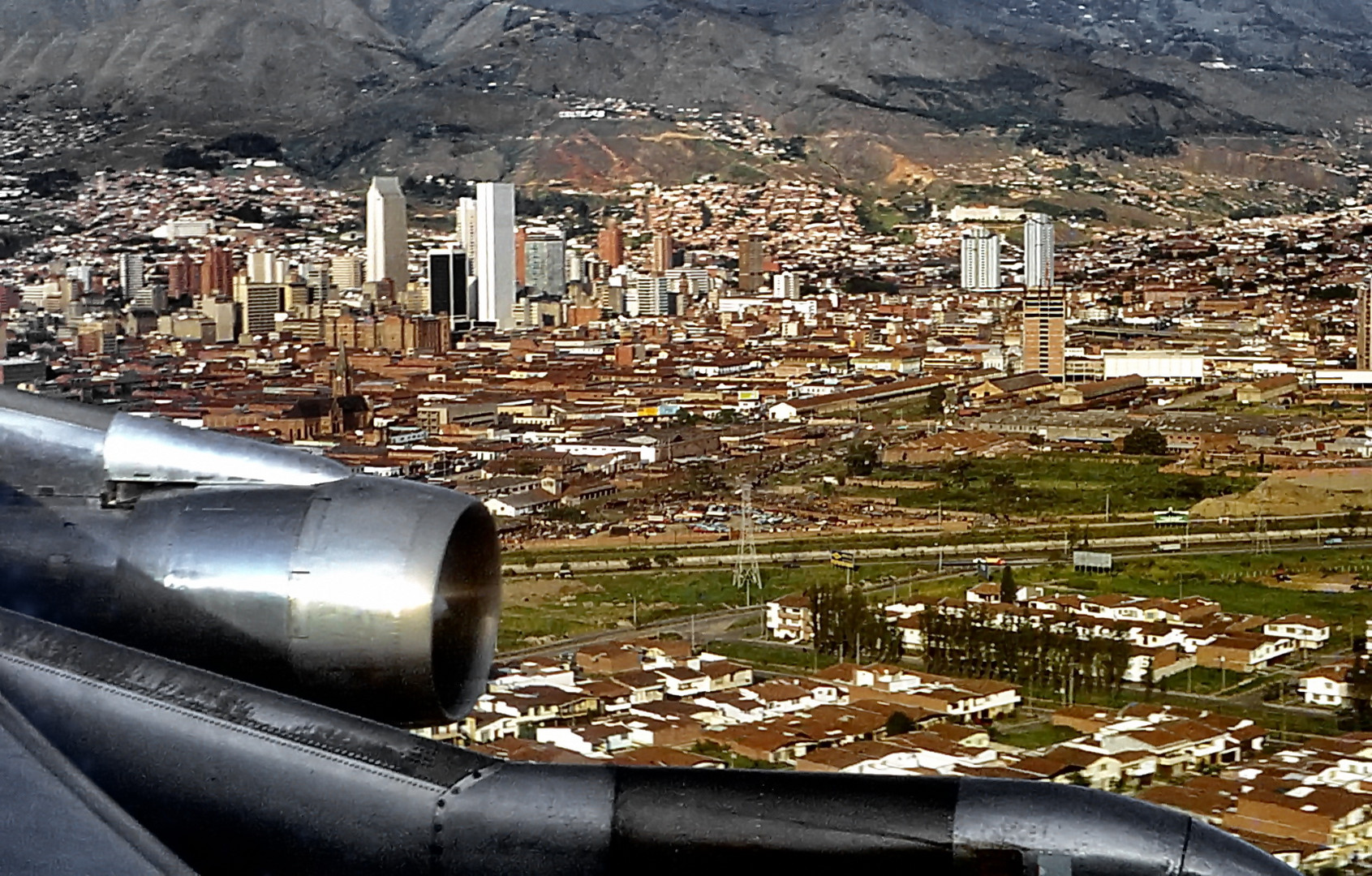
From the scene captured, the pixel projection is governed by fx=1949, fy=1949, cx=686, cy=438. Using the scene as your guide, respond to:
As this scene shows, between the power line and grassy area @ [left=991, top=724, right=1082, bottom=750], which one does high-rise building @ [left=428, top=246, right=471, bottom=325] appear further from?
grassy area @ [left=991, top=724, right=1082, bottom=750]

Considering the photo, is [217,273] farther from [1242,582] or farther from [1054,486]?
[1242,582]

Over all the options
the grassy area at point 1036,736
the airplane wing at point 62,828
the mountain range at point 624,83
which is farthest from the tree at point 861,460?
the mountain range at point 624,83

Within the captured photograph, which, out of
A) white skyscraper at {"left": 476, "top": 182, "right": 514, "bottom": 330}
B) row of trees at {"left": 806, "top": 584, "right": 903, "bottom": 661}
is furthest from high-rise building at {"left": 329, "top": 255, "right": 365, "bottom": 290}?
row of trees at {"left": 806, "top": 584, "right": 903, "bottom": 661}

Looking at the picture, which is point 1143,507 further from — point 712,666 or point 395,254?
point 395,254

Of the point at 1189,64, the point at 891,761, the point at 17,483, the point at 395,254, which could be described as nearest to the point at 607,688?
the point at 891,761

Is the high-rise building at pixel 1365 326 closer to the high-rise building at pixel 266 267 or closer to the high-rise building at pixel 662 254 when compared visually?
the high-rise building at pixel 662 254

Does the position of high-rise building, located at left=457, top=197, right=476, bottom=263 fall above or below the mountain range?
below
